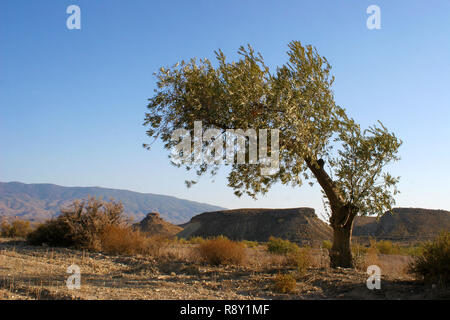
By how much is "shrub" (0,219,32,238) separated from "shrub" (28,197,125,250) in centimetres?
950

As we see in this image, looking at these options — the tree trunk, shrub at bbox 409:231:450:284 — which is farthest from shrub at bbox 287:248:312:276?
shrub at bbox 409:231:450:284

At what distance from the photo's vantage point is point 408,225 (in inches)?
2007

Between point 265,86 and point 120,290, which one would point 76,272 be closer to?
point 120,290

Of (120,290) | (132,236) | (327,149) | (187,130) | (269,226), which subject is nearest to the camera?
(120,290)

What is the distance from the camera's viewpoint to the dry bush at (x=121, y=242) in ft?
52.4

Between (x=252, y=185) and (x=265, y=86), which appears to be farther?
(x=252, y=185)

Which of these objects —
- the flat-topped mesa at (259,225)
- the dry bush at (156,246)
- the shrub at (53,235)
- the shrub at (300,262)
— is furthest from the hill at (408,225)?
the shrub at (53,235)

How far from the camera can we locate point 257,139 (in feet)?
35.3

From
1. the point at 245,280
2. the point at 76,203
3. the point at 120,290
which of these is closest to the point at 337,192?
the point at 245,280

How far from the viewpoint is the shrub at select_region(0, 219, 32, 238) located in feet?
85.4

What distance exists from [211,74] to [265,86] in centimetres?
182

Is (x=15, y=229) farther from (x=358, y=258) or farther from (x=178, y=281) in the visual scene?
(x=358, y=258)

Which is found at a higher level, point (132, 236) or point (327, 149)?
point (327, 149)

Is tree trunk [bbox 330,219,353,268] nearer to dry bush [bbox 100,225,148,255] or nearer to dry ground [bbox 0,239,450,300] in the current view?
dry ground [bbox 0,239,450,300]
